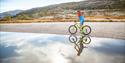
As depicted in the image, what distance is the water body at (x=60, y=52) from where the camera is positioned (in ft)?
16.2

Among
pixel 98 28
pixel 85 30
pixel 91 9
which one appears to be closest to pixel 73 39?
pixel 85 30

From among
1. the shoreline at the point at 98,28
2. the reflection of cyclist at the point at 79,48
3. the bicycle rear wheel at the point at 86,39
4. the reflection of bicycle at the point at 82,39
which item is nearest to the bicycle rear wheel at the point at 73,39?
the reflection of bicycle at the point at 82,39

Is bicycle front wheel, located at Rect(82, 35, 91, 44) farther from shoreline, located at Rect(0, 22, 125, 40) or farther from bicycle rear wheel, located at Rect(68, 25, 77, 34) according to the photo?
shoreline, located at Rect(0, 22, 125, 40)

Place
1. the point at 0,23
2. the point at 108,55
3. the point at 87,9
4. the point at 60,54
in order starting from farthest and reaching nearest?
the point at 0,23, the point at 87,9, the point at 60,54, the point at 108,55

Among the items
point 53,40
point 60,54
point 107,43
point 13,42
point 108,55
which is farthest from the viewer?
point 13,42

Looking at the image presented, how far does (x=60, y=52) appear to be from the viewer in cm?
Answer: 561

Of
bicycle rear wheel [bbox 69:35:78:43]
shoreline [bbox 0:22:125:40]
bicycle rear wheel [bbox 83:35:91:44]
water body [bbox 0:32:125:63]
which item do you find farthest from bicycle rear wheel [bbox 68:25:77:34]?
shoreline [bbox 0:22:125:40]

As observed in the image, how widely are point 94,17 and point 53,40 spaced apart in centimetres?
258

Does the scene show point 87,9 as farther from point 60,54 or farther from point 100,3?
point 60,54

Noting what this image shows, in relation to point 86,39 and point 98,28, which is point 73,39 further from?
point 98,28

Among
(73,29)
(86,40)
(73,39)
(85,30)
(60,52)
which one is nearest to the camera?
(60,52)

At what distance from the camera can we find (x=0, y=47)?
702cm

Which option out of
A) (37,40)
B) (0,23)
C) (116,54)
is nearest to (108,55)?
(116,54)

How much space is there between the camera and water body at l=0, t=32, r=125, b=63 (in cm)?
493
